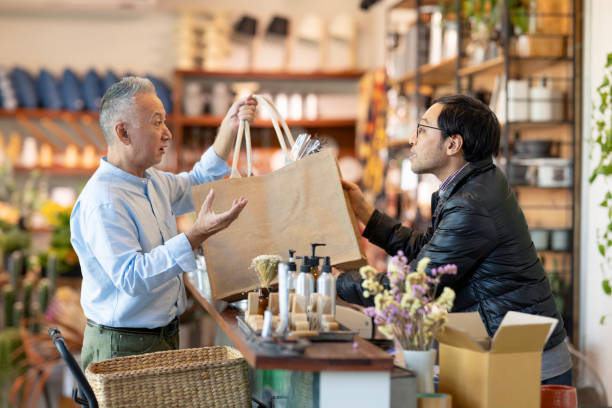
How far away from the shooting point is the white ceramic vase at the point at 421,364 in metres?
1.72

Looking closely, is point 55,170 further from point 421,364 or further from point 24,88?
point 421,364

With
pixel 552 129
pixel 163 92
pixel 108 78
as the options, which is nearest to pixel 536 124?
pixel 552 129

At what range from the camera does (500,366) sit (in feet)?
5.54

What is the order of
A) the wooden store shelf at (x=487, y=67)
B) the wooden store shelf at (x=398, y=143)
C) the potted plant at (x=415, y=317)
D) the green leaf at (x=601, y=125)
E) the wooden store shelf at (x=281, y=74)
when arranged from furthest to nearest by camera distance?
the wooden store shelf at (x=281, y=74)
the wooden store shelf at (x=398, y=143)
the wooden store shelf at (x=487, y=67)
the green leaf at (x=601, y=125)
the potted plant at (x=415, y=317)

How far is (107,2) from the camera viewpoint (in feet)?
23.7

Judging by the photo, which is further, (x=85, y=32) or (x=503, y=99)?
(x=85, y=32)

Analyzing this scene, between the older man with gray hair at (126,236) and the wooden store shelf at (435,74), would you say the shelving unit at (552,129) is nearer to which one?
the wooden store shelf at (435,74)

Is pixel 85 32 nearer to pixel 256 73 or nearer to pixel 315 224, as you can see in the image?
pixel 256 73

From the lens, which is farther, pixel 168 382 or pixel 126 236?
pixel 126 236

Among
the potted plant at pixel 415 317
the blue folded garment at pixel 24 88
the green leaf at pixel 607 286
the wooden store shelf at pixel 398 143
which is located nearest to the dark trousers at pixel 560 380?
the potted plant at pixel 415 317

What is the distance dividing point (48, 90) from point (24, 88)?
23cm

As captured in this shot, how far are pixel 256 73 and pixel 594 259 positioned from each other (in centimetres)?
479

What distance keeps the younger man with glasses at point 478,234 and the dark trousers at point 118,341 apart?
2.06 ft

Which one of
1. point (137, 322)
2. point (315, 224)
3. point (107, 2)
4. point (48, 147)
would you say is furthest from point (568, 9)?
point (48, 147)
